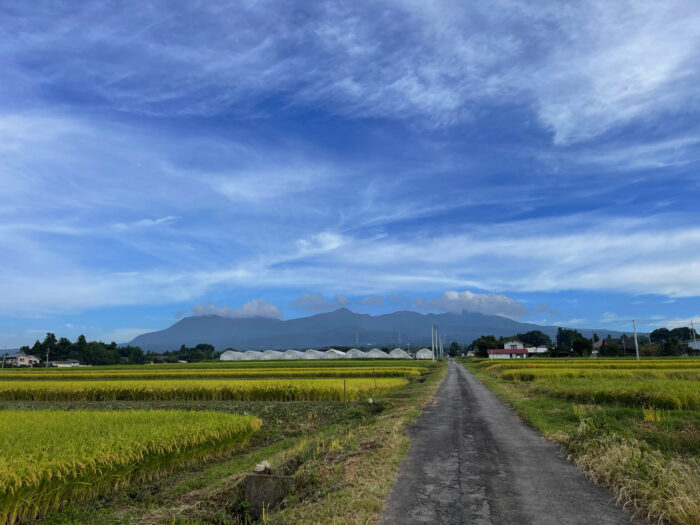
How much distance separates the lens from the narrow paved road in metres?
6.95

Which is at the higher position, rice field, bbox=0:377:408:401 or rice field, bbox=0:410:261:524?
rice field, bbox=0:410:261:524

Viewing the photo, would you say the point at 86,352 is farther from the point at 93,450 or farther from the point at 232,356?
the point at 93,450

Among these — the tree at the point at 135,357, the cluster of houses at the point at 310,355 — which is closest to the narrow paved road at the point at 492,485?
the cluster of houses at the point at 310,355

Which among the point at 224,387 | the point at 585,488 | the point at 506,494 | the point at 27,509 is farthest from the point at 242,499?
the point at 224,387

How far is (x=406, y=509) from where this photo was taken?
→ 7.27 meters

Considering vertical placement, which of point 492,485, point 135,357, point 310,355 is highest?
point 492,485

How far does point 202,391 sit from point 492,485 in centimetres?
2327

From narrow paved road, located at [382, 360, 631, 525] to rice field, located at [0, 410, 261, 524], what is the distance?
6059 mm

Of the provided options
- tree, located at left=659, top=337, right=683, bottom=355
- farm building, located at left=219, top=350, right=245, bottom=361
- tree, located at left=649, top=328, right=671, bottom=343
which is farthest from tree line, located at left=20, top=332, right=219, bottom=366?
tree, located at left=649, top=328, right=671, bottom=343

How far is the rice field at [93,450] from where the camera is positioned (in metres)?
7.72

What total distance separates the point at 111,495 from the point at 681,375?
38760 mm

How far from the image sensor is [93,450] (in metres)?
9.21

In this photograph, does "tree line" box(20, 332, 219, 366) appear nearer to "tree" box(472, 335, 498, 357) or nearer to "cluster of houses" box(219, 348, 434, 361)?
"cluster of houses" box(219, 348, 434, 361)

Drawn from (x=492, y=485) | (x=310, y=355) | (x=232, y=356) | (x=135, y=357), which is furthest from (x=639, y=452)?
(x=135, y=357)
